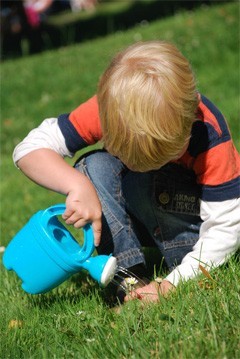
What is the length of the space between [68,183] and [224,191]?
56cm

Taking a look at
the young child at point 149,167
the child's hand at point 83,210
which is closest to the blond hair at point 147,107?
the young child at point 149,167

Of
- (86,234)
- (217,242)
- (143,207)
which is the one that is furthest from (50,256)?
(217,242)

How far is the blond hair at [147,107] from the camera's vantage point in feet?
7.32

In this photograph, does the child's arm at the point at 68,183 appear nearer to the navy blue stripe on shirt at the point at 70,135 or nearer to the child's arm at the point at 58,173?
the child's arm at the point at 58,173

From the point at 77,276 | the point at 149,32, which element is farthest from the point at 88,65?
the point at 77,276

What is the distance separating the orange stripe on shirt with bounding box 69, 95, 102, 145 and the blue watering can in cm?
37

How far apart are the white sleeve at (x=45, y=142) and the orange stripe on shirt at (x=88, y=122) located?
76 millimetres

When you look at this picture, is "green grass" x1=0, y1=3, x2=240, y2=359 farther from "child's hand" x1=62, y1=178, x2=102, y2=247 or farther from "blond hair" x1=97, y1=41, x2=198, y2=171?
"blond hair" x1=97, y1=41, x2=198, y2=171

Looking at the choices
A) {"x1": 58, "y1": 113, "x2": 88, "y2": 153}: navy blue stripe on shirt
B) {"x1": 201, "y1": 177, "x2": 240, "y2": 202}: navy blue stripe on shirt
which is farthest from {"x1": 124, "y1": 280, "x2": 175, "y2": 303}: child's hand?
{"x1": 58, "y1": 113, "x2": 88, "y2": 153}: navy blue stripe on shirt

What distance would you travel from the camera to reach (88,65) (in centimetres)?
928

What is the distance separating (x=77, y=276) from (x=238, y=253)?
2.43 feet

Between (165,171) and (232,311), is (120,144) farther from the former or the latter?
(232,311)

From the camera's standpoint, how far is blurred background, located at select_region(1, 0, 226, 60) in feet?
48.4

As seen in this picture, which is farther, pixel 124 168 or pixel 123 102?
pixel 124 168
